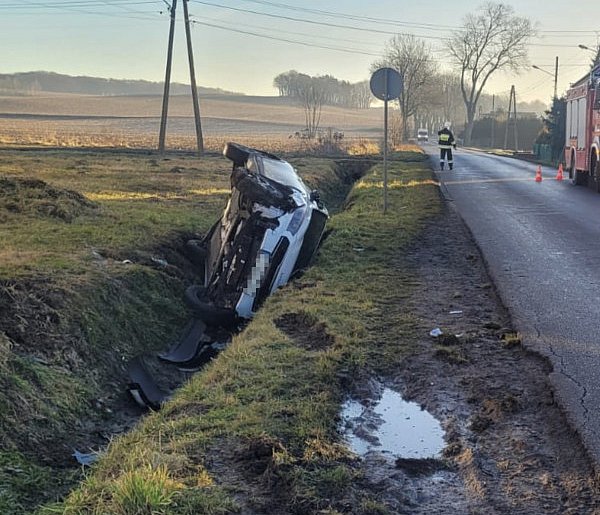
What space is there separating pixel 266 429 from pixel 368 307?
284 cm

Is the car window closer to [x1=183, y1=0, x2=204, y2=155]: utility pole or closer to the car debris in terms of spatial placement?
the car debris

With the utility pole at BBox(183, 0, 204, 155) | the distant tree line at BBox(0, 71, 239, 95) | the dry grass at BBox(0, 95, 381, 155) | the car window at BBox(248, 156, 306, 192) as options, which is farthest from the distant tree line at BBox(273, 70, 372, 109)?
the car window at BBox(248, 156, 306, 192)

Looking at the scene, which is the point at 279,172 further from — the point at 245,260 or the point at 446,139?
the point at 446,139

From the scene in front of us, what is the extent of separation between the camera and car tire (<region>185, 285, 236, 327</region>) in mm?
7527

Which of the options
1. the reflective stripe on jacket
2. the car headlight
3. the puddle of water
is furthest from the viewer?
the reflective stripe on jacket

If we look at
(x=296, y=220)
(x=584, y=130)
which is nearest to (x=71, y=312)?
(x=296, y=220)

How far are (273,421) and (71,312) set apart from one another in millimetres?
3303

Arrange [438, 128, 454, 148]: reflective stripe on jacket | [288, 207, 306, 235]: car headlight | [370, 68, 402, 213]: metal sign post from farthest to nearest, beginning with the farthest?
[438, 128, 454, 148]: reflective stripe on jacket, [370, 68, 402, 213]: metal sign post, [288, 207, 306, 235]: car headlight

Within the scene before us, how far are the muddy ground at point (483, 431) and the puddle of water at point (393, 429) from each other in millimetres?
80

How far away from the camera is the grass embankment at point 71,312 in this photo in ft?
15.8

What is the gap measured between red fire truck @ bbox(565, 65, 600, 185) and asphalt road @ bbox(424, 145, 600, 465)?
1382mm

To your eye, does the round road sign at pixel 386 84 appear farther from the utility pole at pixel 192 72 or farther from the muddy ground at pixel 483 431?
the utility pole at pixel 192 72

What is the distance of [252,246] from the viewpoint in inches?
300

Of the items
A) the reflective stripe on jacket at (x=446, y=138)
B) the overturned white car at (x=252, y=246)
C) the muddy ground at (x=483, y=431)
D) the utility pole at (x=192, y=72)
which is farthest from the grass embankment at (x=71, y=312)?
the utility pole at (x=192, y=72)
